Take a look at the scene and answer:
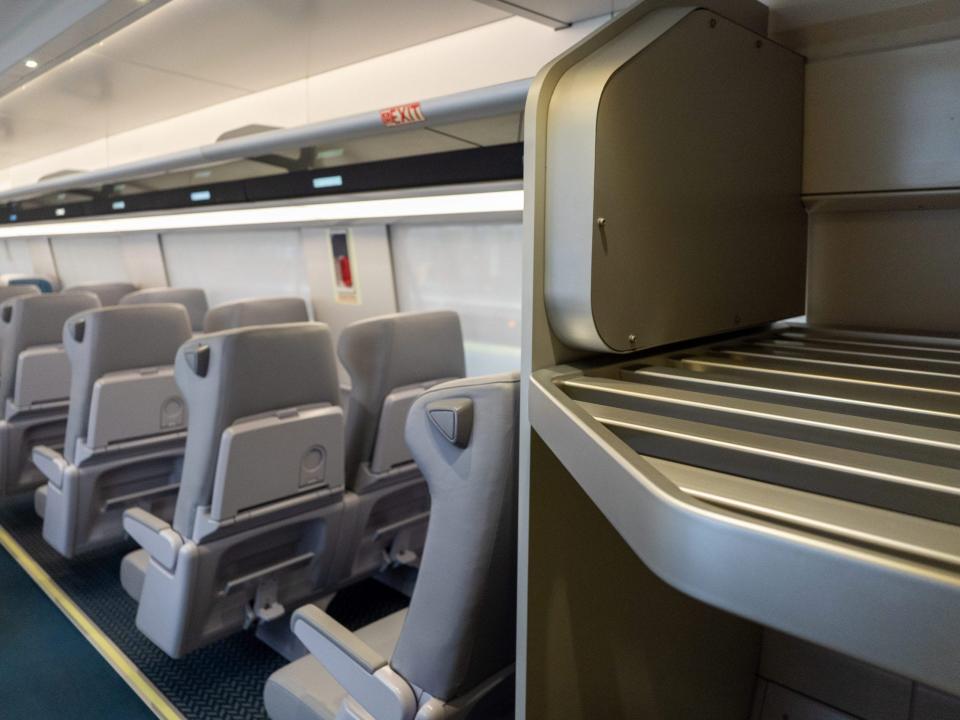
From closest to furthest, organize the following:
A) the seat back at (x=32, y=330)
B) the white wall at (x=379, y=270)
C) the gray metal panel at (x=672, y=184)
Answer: the gray metal panel at (x=672, y=184) → the seat back at (x=32, y=330) → the white wall at (x=379, y=270)

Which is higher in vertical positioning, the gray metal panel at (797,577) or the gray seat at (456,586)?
the gray metal panel at (797,577)

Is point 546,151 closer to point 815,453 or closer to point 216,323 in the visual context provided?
point 815,453

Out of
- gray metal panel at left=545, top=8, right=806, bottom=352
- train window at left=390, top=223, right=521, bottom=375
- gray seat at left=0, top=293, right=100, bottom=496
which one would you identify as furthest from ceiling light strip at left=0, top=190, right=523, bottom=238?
gray metal panel at left=545, top=8, right=806, bottom=352

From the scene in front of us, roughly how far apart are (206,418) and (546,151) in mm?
1758

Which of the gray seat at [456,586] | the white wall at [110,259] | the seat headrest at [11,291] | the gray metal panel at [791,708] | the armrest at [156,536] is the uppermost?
the white wall at [110,259]

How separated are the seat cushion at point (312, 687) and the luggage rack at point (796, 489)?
1.28m

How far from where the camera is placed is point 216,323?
407cm

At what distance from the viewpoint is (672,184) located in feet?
4.01

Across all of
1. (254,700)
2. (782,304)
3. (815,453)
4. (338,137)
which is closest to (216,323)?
(338,137)

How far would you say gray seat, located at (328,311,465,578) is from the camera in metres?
2.87

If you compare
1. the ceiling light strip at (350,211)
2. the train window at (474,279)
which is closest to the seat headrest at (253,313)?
the ceiling light strip at (350,211)

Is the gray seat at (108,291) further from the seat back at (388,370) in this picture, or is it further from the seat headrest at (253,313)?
the seat back at (388,370)

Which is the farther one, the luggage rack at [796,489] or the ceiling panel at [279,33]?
the ceiling panel at [279,33]

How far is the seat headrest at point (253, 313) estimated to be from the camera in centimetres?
407
